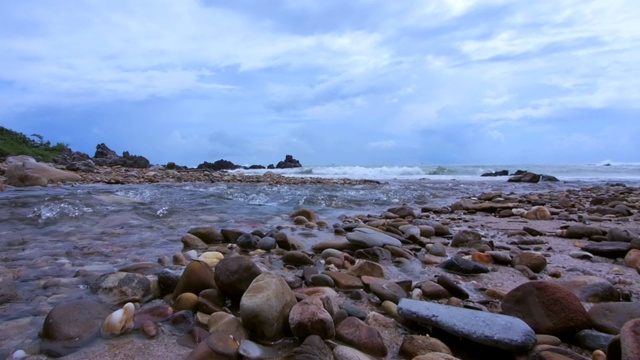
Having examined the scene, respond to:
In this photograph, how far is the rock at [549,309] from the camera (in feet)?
4.73

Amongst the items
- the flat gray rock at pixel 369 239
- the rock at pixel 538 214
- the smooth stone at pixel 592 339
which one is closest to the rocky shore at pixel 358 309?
the smooth stone at pixel 592 339

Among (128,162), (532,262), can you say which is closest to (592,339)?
(532,262)

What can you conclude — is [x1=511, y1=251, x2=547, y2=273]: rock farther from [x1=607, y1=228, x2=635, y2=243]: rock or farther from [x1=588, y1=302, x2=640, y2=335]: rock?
[x1=607, y1=228, x2=635, y2=243]: rock

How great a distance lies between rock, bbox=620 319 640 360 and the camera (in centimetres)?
107

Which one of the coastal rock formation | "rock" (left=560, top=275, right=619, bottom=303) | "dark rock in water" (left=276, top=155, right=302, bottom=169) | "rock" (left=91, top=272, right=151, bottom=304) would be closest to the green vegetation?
the coastal rock formation

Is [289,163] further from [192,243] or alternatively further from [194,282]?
[194,282]

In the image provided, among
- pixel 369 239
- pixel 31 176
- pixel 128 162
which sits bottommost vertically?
pixel 369 239

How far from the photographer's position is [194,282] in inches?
71.7

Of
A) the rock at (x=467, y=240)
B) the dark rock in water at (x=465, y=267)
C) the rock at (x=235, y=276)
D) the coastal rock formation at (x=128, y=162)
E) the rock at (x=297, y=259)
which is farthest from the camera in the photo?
the coastal rock formation at (x=128, y=162)

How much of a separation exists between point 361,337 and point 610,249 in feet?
7.93

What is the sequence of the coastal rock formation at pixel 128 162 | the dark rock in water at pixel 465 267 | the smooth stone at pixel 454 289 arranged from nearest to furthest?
the smooth stone at pixel 454 289, the dark rock in water at pixel 465 267, the coastal rock formation at pixel 128 162

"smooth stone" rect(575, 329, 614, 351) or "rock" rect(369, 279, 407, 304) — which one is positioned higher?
"rock" rect(369, 279, 407, 304)

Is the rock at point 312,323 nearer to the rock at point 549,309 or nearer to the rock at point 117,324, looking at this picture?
the rock at point 117,324

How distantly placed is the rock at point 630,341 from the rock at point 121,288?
1903 mm
